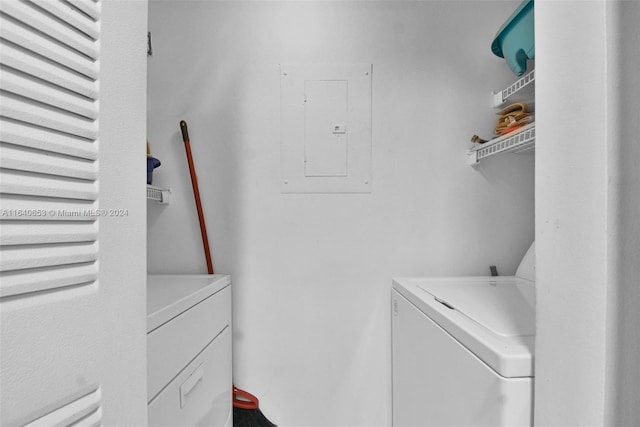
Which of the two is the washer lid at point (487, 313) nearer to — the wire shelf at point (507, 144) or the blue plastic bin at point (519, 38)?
the wire shelf at point (507, 144)

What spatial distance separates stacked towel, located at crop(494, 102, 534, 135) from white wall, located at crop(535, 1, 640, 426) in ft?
2.35

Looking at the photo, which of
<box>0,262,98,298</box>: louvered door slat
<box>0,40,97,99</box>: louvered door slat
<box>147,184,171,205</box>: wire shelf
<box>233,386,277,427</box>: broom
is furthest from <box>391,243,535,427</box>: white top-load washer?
<box>147,184,171,205</box>: wire shelf

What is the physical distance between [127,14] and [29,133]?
0.26 m

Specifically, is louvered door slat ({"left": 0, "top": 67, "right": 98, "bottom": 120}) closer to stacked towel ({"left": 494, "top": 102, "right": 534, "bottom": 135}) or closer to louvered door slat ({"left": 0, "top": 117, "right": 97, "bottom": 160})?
louvered door slat ({"left": 0, "top": 117, "right": 97, "bottom": 160})

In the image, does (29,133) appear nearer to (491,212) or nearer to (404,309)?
(404,309)

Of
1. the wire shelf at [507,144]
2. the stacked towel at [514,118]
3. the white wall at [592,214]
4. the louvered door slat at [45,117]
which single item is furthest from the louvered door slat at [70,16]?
the stacked towel at [514,118]

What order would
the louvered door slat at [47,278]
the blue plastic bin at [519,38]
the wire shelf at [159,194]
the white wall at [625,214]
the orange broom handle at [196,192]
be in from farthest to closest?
the orange broom handle at [196,192], the wire shelf at [159,194], the blue plastic bin at [519,38], the white wall at [625,214], the louvered door slat at [47,278]

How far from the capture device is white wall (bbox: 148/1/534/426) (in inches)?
57.5

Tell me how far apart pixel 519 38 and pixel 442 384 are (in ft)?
3.66

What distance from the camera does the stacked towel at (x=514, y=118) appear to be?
3.94 feet

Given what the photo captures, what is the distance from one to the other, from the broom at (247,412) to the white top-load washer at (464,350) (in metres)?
0.57

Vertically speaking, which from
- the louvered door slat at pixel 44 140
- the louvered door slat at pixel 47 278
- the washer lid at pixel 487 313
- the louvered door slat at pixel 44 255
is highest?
the louvered door slat at pixel 44 140

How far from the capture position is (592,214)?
49cm

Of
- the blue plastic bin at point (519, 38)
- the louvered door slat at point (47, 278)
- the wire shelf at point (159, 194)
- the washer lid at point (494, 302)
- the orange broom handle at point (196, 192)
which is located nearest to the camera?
the louvered door slat at point (47, 278)
